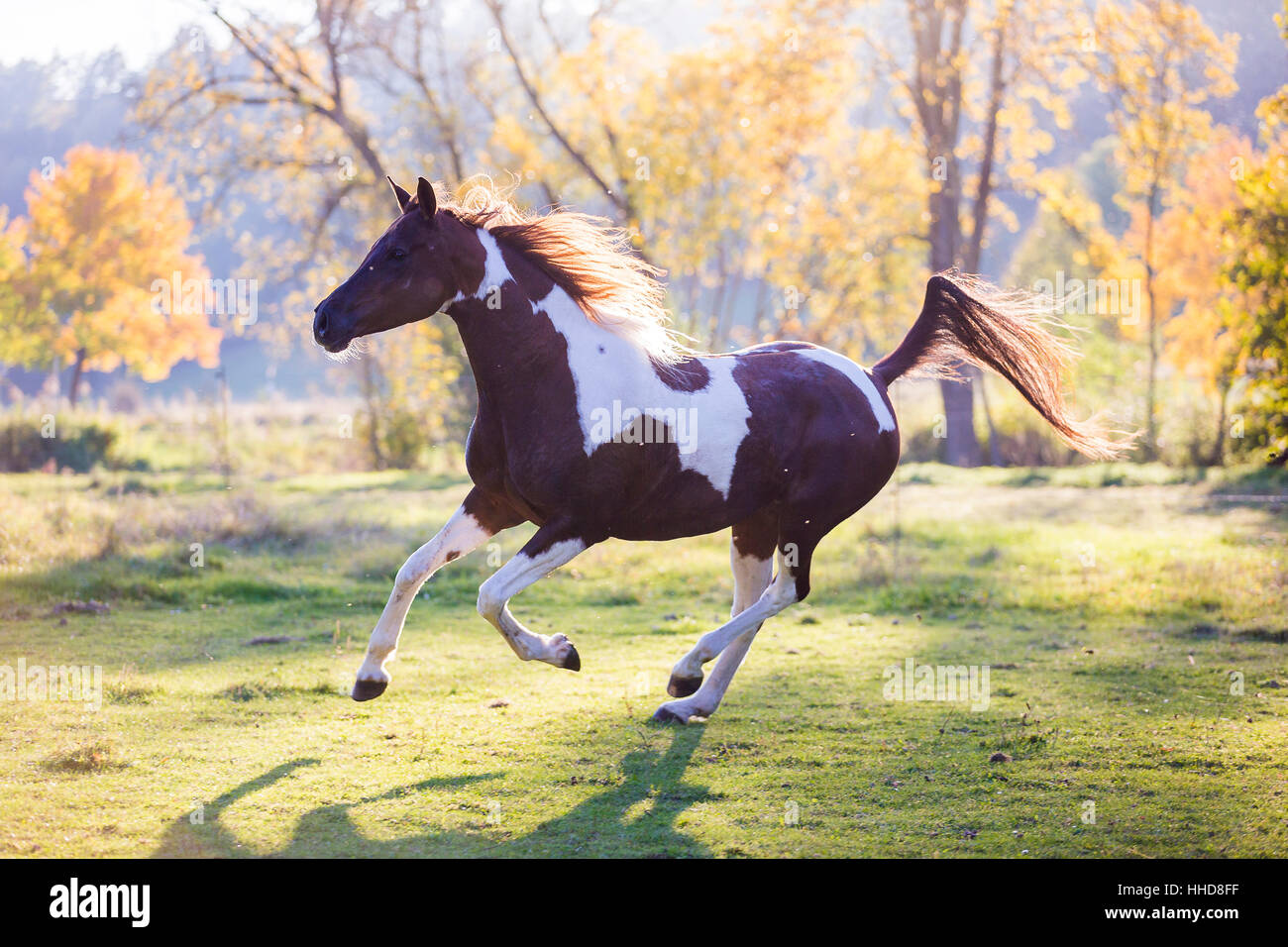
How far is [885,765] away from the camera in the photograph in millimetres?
5410

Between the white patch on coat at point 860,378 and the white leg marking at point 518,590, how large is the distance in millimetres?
1831

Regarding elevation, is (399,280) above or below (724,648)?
above

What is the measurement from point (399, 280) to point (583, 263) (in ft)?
3.18

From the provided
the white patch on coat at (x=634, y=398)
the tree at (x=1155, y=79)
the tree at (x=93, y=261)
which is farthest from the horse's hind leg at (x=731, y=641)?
the tree at (x=93, y=261)

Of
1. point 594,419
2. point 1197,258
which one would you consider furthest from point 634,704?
point 1197,258

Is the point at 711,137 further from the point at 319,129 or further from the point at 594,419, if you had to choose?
the point at 594,419

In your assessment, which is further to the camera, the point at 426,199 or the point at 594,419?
the point at 594,419

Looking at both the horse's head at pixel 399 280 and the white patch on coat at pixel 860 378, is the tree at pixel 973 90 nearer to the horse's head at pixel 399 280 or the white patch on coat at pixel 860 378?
the white patch on coat at pixel 860 378

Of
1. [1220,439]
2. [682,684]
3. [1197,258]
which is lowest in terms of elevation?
[682,684]

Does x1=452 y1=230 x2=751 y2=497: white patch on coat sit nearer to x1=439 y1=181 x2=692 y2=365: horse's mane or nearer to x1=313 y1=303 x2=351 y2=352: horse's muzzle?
x1=439 y1=181 x2=692 y2=365: horse's mane

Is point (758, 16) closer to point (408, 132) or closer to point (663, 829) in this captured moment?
point (408, 132)

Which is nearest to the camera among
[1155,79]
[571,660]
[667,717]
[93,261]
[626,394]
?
[571,660]

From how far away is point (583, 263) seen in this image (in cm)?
560

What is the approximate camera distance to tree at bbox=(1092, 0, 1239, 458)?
21.4 m
